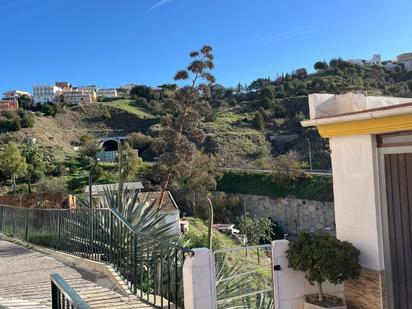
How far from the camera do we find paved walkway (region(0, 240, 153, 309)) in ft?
19.9

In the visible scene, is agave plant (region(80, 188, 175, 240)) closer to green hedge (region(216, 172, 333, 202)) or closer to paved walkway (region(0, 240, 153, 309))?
paved walkway (region(0, 240, 153, 309))

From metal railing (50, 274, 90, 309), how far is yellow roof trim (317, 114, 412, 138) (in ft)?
13.9

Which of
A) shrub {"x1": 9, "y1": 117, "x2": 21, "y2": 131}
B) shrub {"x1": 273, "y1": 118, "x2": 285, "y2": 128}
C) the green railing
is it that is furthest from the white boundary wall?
shrub {"x1": 273, "y1": 118, "x2": 285, "y2": 128}

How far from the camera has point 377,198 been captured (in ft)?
19.4

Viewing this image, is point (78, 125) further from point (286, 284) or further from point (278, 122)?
point (286, 284)

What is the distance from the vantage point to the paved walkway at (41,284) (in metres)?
6.07

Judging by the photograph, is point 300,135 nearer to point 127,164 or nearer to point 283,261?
point 127,164

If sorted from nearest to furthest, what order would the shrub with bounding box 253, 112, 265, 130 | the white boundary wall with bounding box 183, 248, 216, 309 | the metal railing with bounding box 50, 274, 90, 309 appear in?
1. the metal railing with bounding box 50, 274, 90, 309
2. the white boundary wall with bounding box 183, 248, 216, 309
3. the shrub with bounding box 253, 112, 265, 130

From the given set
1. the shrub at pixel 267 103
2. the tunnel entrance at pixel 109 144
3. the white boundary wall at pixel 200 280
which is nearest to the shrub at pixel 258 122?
the shrub at pixel 267 103

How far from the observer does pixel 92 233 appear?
28.7 feet

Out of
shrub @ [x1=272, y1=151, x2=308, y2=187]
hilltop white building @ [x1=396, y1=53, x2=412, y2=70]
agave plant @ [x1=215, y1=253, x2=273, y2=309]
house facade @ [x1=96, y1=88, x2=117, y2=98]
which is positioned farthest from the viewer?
hilltop white building @ [x1=396, y1=53, x2=412, y2=70]

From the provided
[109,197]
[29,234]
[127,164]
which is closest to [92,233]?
[109,197]

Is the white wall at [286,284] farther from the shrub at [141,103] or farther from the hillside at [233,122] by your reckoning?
the shrub at [141,103]

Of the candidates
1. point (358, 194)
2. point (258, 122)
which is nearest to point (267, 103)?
point (258, 122)
